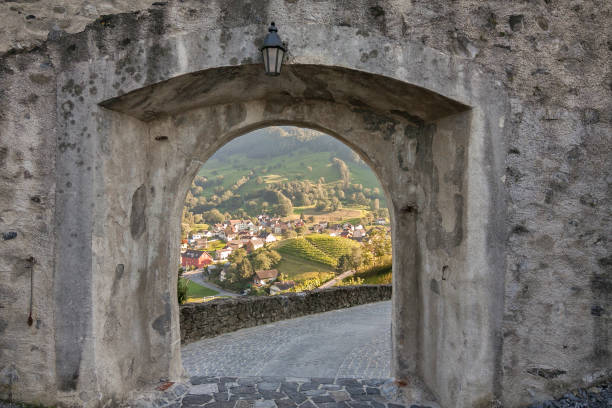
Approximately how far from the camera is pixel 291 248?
39.7 meters

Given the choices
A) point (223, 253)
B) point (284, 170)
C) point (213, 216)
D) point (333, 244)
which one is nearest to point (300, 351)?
point (333, 244)

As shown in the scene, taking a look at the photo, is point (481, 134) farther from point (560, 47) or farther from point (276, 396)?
point (276, 396)

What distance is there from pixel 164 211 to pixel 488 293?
293cm

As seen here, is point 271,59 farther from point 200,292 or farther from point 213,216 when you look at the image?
point 213,216

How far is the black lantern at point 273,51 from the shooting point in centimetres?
291

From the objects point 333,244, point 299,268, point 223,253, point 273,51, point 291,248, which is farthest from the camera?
point 223,253

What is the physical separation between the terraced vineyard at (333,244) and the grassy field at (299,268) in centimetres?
186

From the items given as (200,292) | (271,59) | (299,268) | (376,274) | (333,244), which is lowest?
(200,292)

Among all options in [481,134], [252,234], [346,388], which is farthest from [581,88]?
[252,234]

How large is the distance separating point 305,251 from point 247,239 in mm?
9819

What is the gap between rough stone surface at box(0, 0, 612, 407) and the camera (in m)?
3.07

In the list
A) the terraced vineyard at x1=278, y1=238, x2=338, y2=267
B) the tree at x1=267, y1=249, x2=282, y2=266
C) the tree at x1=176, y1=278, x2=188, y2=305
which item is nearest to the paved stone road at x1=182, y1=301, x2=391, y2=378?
the tree at x1=176, y1=278, x2=188, y2=305

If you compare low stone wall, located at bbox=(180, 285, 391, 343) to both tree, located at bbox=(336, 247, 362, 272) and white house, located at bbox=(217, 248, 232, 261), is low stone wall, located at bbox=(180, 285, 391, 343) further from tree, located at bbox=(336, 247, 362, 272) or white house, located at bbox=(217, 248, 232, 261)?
white house, located at bbox=(217, 248, 232, 261)

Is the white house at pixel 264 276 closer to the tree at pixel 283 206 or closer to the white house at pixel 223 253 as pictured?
the white house at pixel 223 253
